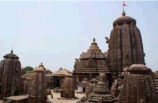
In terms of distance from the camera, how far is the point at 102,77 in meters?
30.0

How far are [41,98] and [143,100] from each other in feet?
54.6

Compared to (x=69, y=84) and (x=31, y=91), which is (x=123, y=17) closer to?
(x=69, y=84)

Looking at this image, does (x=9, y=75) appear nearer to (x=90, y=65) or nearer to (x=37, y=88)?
(x=37, y=88)

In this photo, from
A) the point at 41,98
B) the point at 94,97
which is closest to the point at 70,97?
the point at 41,98

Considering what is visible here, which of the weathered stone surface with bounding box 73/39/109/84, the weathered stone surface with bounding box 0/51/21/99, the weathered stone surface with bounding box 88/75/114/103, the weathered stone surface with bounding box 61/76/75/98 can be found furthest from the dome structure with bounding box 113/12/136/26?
the weathered stone surface with bounding box 0/51/21/99

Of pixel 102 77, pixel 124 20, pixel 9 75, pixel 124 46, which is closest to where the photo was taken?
pixel 102 77

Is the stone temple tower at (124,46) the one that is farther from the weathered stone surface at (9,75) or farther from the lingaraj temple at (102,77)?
the weathered stone surface at (9,75)

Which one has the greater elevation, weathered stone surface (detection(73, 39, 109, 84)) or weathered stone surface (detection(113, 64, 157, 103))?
weathered stone surface (detection(73, 39, 109, 84))

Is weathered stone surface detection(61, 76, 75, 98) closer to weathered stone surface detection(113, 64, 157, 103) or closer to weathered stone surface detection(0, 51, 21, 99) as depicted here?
weathered stone surface detection(0, 51, 21, 99)

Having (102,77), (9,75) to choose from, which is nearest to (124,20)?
(102,77)

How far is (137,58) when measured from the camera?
131 feet

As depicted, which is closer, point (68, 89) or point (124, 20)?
point (68, 89)

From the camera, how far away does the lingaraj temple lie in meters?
14.8

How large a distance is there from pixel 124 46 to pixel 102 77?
44.4 ft
